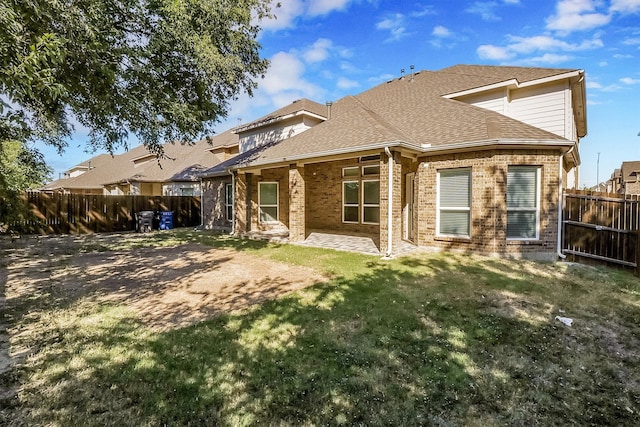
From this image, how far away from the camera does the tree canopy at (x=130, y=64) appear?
14.4ft

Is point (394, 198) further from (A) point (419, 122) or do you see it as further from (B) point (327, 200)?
(B) point (327, 200)

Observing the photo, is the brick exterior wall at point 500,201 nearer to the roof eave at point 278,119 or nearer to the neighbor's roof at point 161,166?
the roof eave at point 278,119

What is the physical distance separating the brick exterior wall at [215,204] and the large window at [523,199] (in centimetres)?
1230

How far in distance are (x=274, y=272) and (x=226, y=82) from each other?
633cm

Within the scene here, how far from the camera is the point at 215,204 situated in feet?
56.1

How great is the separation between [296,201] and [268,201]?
384 cm

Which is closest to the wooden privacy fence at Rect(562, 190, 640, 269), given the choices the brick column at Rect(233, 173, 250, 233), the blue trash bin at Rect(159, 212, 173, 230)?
the brick column at Rect(233, 173, 250, 233)

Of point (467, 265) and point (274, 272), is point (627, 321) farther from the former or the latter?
point (274, 272)

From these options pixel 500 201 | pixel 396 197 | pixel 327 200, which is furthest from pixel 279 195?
pixel 500 201

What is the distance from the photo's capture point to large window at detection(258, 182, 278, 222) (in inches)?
592

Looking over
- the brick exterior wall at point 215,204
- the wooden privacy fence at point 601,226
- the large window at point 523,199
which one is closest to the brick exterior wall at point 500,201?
the large window at point 523,199

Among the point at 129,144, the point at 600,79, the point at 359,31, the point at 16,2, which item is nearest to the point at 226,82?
the point at 129,144

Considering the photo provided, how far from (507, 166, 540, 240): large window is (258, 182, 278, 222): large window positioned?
9861 millimetres

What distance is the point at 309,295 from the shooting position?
5777 mm
